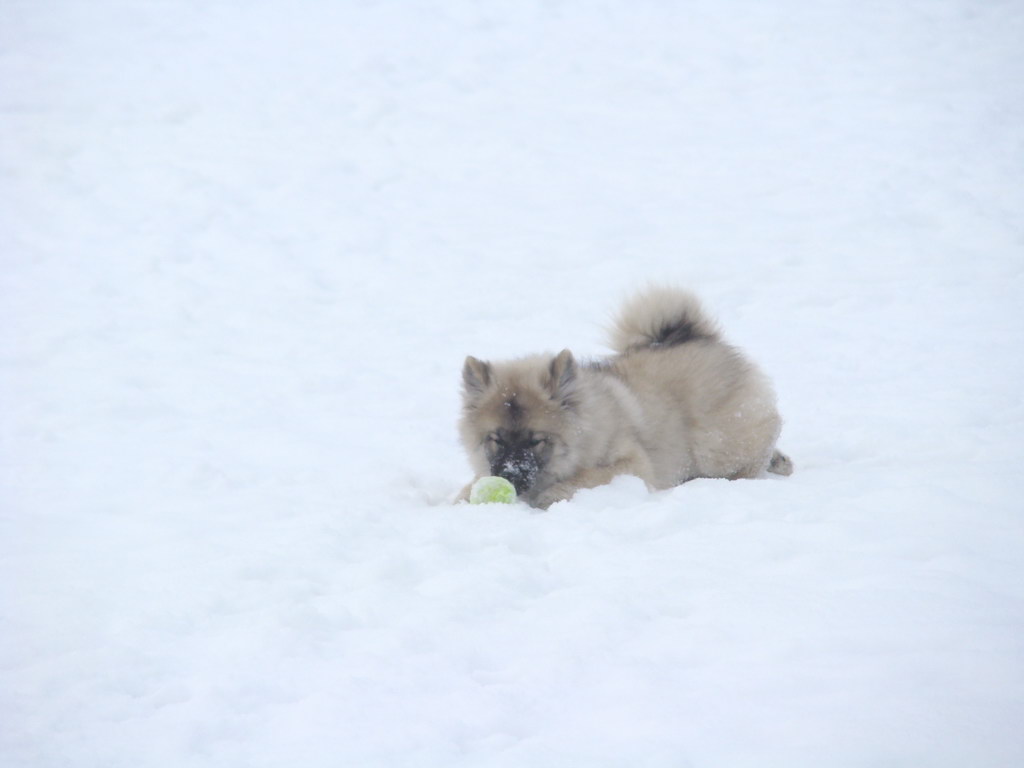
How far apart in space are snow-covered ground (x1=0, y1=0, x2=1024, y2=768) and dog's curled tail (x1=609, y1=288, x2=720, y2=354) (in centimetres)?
89

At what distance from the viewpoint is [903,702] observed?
232 centimetres

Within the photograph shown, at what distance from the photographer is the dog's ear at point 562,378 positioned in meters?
4.90

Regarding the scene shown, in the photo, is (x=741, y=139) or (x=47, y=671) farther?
(x=741, y=139)

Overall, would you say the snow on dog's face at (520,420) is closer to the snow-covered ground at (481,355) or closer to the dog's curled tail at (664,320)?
the snow-covered ground at (481,355)

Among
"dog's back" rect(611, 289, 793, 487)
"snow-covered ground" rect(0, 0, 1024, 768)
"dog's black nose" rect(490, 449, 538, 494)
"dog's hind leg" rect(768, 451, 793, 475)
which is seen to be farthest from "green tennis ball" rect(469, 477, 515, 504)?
"dog's hind leg" rect(768, 451, 793, 475)

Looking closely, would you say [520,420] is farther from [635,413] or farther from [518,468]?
[635,413]

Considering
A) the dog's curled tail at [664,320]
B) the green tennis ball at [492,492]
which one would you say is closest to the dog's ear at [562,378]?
the green tennis ball at [492,492]

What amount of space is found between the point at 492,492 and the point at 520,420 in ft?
1.70

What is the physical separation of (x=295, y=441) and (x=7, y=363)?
2419 millimetres

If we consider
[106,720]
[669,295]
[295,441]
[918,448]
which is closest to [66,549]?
[106,720]

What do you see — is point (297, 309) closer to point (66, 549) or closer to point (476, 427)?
point (476, 427)

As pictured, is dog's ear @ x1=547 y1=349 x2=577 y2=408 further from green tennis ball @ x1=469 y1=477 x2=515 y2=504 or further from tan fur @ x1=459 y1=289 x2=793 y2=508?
green tennis ball @ x1=469 y1=477 x2=515 y2=504

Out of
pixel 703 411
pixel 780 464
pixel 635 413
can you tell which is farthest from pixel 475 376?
pixel 780 464

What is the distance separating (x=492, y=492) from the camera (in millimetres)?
4453
